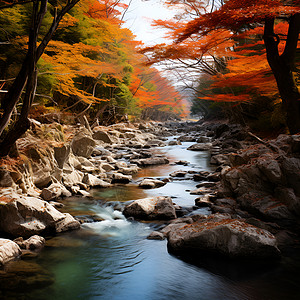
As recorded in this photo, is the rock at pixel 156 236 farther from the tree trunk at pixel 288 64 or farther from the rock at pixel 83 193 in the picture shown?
the tree trunk at pixel 288 64

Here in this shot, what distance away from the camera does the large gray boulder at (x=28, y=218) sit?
4535 millimetres

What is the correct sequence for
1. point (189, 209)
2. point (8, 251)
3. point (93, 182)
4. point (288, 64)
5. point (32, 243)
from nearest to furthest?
point (8, 251) → point (32, 243) → point (189, 209) → point (288, 64) → point (93, 182)

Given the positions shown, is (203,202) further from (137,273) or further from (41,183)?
(41,183)

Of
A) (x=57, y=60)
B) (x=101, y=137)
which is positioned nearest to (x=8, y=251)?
(x=57, y=60)

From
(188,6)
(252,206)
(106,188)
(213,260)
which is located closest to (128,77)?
(188,6)

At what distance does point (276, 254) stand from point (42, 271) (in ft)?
11.1

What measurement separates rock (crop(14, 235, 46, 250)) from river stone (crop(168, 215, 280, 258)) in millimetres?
2072

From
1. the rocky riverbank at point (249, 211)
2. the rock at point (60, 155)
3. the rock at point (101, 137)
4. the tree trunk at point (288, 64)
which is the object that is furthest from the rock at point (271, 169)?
the rock at point (101, 137)

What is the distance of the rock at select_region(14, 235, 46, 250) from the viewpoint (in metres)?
4.21

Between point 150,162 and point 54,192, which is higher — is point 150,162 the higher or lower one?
the higher one

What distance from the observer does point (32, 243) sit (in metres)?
4.25

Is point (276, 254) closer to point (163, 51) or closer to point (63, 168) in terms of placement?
point (63, 168)

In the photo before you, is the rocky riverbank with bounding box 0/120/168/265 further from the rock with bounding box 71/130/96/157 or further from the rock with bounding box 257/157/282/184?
the rock with bounding box 257/157/282/184

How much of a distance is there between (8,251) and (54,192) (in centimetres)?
291
